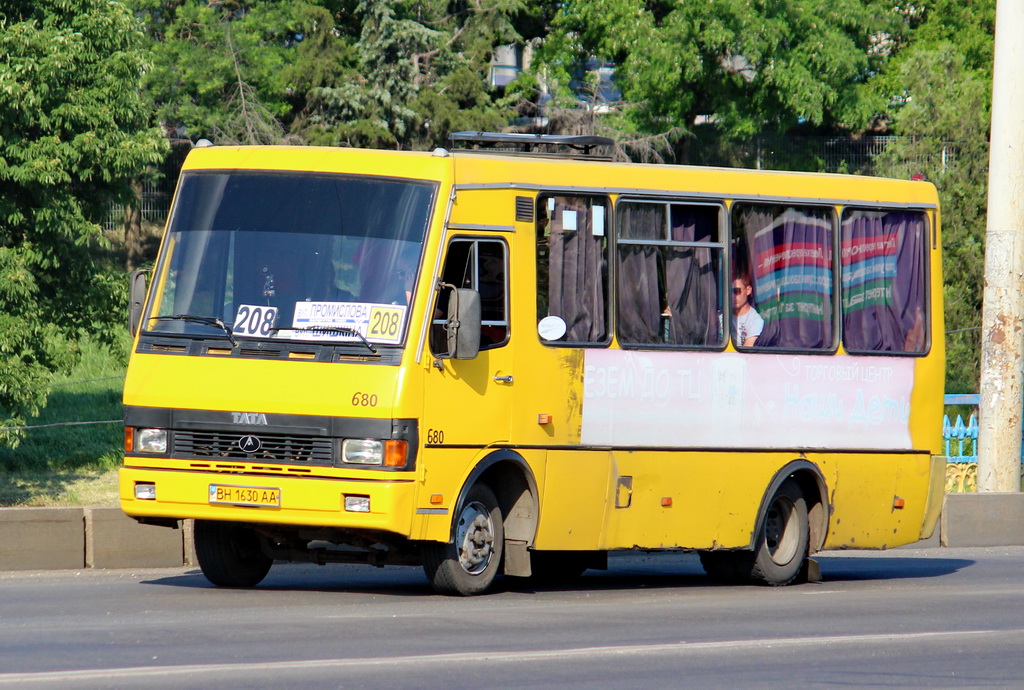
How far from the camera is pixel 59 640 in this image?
880 centimetres

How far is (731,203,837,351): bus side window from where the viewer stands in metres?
12.9

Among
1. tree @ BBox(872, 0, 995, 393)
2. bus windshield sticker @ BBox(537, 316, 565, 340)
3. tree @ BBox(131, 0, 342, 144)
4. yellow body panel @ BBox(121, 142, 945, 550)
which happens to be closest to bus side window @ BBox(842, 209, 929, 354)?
yellow body panel @ BBox(121, 142, 945, 550)

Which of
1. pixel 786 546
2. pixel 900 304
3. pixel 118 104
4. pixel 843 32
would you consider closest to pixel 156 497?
pixel 786 546

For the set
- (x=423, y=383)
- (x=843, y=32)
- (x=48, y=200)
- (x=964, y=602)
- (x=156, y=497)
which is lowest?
(x=964, y=602)

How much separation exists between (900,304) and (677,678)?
671cm

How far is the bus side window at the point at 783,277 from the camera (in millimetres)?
12945

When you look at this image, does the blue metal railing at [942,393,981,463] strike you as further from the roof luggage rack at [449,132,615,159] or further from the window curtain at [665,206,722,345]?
the roof luggage rack at [449,132,615,159]

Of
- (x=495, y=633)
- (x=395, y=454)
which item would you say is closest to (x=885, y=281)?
(x=395, y=454)

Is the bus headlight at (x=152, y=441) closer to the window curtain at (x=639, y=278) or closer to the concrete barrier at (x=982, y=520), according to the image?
the window curtain at (x=639, y=278)

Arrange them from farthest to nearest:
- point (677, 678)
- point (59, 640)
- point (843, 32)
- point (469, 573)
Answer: point (843, 32) → point (469, 573) → point (59, 640) → point (677, 678)

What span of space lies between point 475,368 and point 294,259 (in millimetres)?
1398

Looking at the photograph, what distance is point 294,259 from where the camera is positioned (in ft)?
35.7

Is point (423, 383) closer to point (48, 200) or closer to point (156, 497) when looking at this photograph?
point (156, 497)

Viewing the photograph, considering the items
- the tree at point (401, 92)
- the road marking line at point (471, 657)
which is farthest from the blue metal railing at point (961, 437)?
the tree at point (401, 92)
